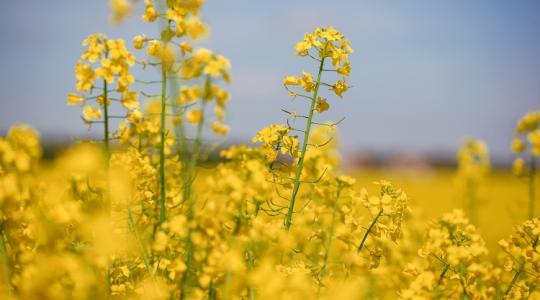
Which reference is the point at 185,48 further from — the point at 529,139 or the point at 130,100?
the point at 529,139

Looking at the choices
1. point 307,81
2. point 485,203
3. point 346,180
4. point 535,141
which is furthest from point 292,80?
point 485,203

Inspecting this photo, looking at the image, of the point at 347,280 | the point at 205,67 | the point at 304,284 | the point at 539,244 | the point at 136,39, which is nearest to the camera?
the point at 304,284

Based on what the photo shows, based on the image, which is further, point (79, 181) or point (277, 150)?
point (79, 181)

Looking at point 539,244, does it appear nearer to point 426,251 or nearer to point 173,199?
point 426,251

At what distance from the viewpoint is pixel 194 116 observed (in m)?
2.29

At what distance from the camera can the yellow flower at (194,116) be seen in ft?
7.49

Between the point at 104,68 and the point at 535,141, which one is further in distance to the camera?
the point at 535,141

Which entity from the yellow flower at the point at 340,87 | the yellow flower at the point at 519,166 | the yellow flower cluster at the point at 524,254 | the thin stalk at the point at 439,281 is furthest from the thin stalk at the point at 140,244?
the yellow flower at the point at 519,166

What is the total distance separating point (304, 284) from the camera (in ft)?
6.14

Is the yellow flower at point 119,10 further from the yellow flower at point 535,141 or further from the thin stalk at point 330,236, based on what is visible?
the yellow flower at point 535,141

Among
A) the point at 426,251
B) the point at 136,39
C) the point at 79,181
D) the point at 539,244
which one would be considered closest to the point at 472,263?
the point at 426,251

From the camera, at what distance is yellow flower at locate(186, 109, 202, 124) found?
2.28 m

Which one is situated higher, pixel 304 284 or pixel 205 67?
pixel 205 67

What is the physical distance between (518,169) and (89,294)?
4208 millimetres
